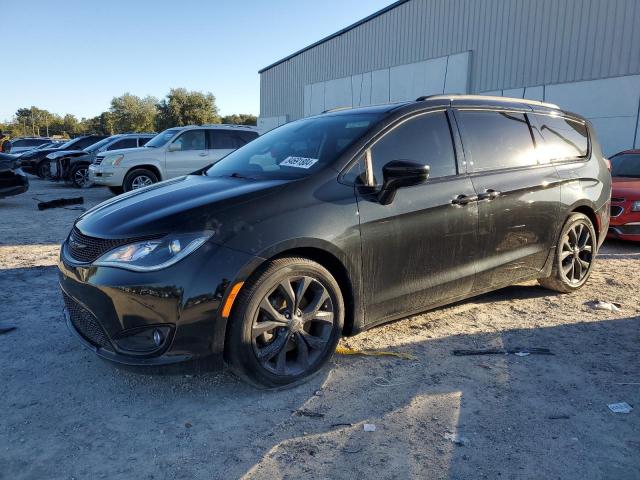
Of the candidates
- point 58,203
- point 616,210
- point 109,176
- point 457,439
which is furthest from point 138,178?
point 457,439

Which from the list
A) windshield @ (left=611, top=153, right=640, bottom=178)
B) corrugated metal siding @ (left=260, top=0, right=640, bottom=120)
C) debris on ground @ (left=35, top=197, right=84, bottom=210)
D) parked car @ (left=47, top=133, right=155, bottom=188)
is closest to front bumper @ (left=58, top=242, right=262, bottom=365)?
windshield @ (left=611, top=153, right=640, bottom=178)

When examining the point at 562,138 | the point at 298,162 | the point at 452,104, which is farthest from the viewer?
A: the point at 562,138

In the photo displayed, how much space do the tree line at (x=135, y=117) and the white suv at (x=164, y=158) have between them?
176 feet

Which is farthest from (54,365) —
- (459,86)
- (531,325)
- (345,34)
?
(345,34)

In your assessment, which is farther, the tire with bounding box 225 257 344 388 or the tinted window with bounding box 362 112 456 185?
the tinted window with bounding box 362 112 456 185

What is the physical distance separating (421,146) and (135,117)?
258 feet

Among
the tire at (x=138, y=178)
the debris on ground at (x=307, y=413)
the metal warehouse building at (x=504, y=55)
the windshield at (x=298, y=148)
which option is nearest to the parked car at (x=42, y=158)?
the tire at (x=138, y=178)

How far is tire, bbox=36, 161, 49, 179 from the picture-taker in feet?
62.6

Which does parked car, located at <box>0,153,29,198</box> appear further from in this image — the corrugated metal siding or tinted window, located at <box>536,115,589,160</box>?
the corrugated metal siding

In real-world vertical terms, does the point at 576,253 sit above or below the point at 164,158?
below

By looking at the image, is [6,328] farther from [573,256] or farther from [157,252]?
[573,256]

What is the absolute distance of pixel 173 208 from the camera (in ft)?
9.82

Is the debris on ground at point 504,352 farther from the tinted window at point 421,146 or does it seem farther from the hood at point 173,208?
the hood at point 173,208

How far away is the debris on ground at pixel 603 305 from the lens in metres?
4.56
